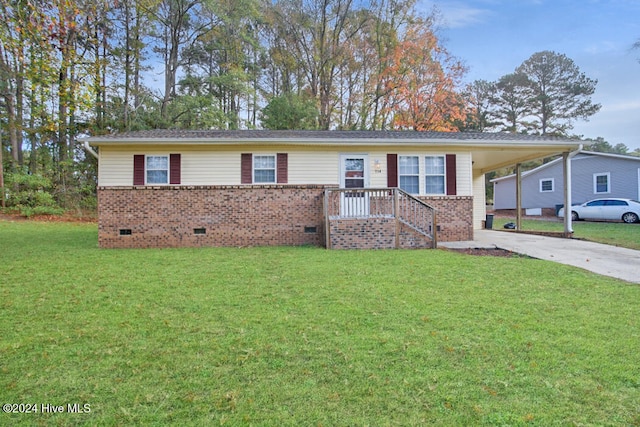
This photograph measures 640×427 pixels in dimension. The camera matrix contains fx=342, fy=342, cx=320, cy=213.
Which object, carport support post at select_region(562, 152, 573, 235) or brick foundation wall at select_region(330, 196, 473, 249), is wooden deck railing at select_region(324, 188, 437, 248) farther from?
carport support post at select_region(562, 152, 573, 235)

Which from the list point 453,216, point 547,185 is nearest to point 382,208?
point 453,216

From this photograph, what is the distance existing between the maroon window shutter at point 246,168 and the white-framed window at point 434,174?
210 inches

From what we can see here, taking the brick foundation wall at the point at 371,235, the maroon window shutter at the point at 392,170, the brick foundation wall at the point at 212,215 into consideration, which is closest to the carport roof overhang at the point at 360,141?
the maroon window shutter at the point at 392,170

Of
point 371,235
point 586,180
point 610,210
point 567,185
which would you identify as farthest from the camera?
point 586,180

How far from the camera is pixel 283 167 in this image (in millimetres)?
10164

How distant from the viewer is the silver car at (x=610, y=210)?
16.4 metres

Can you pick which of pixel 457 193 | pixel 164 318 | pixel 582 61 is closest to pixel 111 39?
pixel 457 193

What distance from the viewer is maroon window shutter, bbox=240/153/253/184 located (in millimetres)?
10039

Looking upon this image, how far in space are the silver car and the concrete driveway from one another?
361 inches

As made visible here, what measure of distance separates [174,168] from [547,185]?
2355 centimetres

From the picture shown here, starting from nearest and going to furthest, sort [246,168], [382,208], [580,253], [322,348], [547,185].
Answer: [322,348]
[580,253]
[382,208]
[246,168]
[547,185]

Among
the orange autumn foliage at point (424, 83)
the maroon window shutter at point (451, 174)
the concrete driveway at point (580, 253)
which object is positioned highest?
the orange autumn foliage at point (424, 83)

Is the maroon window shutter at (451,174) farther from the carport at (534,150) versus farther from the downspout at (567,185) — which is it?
the downspout at (567,185)

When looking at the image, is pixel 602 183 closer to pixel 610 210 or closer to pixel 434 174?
pixel 610 210
